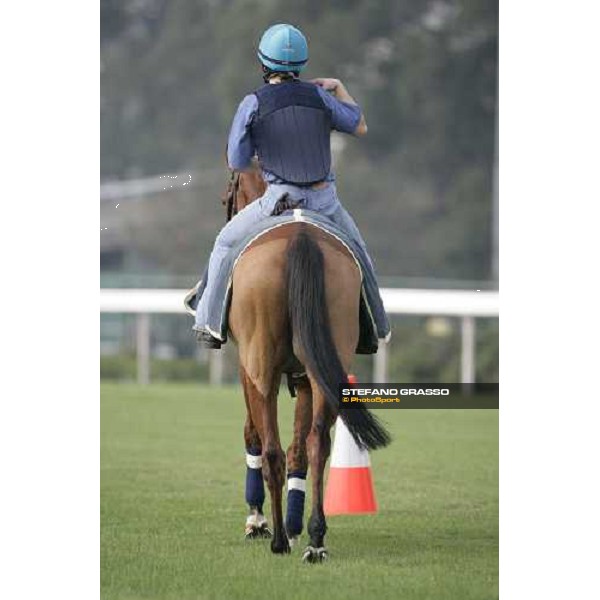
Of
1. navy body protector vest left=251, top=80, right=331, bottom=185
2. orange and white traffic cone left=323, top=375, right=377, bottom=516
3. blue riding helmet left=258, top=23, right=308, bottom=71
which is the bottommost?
orange and white traffic cone left=323, top=375, right=377, bottom=516

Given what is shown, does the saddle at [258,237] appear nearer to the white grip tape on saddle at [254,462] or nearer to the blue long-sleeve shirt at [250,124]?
the blue long-sleeve shirt at [250,124]

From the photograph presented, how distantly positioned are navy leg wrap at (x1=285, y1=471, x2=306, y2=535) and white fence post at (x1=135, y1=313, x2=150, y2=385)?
25.9 feet

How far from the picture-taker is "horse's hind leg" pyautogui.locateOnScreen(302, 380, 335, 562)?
5.20m

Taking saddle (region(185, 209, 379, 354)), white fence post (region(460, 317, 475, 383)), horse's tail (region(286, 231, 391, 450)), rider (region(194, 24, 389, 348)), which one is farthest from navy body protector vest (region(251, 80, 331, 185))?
white fence post (region(460, 317, 475, 383))

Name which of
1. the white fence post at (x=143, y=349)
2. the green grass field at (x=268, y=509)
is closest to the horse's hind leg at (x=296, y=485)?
the green grass field at (x=268, y=509)

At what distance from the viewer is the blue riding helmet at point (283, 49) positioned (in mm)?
5426

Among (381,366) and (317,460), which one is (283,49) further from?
(381,366)

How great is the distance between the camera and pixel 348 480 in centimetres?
626

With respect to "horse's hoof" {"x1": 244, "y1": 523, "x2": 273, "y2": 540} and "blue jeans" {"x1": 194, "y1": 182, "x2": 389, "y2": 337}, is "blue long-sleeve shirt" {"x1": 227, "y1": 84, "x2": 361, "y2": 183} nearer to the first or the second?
"blue jeans" {"x1": 194, "y1": 182, "x2": 389, "y2": 337}

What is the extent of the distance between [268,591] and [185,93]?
15667 millimetres

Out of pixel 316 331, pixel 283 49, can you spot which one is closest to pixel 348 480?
pixel 316 331

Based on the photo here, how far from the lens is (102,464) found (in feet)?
27.0

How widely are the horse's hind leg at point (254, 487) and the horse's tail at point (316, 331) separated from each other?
0.80m
